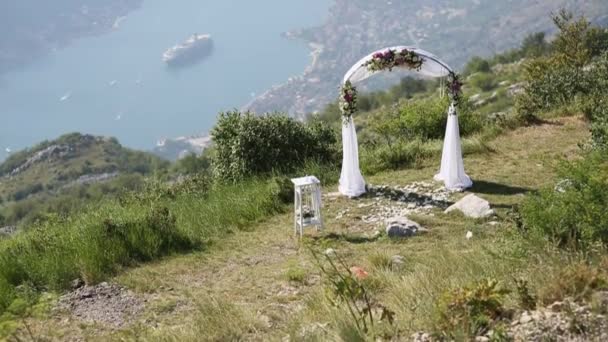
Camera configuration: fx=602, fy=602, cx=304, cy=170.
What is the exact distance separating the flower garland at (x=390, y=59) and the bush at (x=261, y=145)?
256 cm

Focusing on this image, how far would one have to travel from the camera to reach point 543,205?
4.98m

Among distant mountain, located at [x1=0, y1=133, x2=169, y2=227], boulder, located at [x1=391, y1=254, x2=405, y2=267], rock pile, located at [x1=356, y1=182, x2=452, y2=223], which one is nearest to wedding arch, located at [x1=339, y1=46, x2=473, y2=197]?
rock pile, located at [x1=356, y1=182, x2=452, y2=223]

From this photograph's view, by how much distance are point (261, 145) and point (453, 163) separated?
149 inches

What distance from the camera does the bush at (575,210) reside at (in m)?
4.45

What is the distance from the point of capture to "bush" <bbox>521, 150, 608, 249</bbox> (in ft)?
14.6

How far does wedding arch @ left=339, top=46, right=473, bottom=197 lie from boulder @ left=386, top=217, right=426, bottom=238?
2.20 meters

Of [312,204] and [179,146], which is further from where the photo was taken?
[179,146]

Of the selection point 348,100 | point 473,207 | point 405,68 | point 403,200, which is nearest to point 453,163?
point 403,200

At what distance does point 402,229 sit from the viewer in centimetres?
745

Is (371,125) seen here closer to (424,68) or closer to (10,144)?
(424,68)

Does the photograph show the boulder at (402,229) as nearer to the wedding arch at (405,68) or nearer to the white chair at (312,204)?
the white chair at (312,204)

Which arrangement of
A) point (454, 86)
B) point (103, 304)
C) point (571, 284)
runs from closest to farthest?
point (571, 284) < point (103, 304) < point (454, 86)

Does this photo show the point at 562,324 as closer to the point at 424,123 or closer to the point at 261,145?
the point at 261,145

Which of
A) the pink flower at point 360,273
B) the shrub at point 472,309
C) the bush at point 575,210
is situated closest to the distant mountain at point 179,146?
the pink flower at point 360,273
